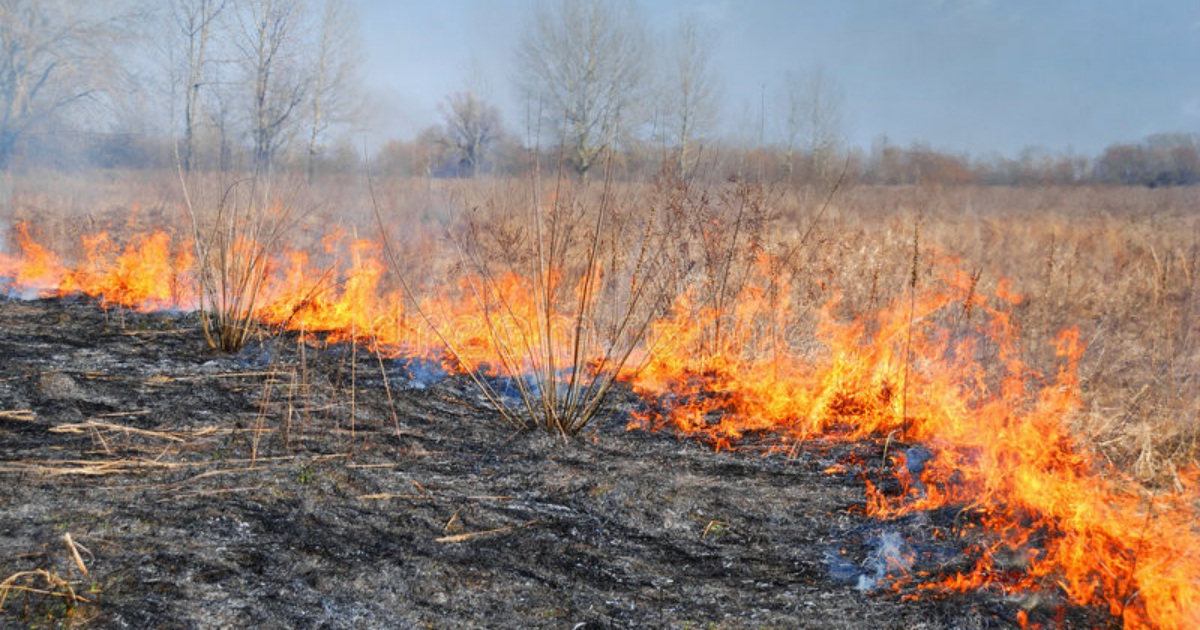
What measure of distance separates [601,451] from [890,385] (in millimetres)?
2333

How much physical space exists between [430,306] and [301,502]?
4.23 metres

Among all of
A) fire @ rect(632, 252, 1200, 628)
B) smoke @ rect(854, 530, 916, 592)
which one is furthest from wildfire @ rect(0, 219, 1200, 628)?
smoke @ rect(854, 530, 916, 592)

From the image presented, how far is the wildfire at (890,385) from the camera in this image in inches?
123

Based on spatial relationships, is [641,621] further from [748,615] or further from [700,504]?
[700,504]

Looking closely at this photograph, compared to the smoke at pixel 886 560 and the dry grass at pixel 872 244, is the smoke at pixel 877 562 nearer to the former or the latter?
the smoke at pixel 886 560

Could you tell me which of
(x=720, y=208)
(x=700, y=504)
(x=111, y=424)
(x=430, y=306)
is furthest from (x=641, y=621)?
(x=430, y=306)

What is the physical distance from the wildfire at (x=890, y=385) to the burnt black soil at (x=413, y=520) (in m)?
0.22

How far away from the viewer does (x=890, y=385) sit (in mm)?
5363

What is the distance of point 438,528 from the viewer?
348 cm

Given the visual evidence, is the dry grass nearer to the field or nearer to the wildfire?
the field

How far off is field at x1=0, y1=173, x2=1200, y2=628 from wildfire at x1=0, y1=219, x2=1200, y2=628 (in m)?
0.03

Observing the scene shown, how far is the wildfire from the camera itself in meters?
3.13

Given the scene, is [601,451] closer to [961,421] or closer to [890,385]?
[890,385]

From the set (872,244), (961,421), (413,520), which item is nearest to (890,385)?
(961,421)
